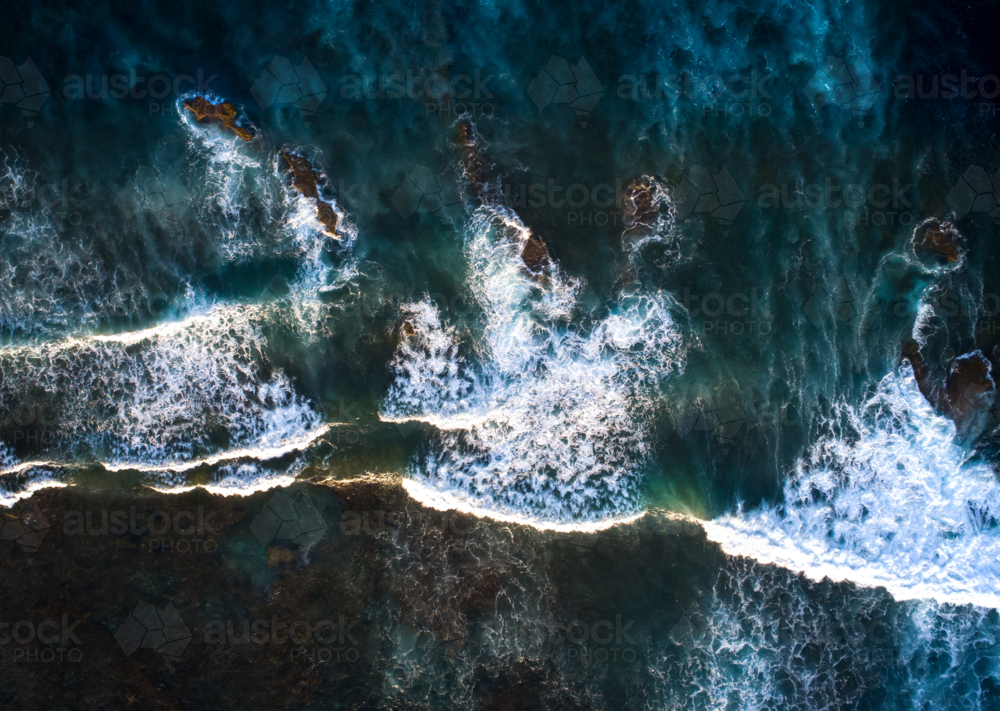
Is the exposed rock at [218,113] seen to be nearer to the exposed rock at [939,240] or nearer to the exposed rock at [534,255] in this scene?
the exposed rock at [534,255]

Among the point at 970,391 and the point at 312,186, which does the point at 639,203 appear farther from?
the point at 970,391

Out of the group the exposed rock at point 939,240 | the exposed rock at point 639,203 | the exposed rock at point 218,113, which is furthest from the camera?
the exposed rock at point 939,240

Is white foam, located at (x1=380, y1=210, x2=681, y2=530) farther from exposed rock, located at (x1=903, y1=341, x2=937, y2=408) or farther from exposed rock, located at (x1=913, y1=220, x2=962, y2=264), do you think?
exposed rock, located at (x1=913, y1=220, x2=962, y2=264)

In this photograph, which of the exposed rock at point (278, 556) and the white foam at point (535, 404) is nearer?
the white foam at point (535, 404)

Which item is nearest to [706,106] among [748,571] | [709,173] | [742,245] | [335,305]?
[709,173]

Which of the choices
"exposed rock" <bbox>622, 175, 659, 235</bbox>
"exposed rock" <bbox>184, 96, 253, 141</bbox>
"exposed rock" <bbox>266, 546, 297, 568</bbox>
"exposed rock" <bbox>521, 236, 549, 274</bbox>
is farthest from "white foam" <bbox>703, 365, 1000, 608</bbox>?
"exposed rock" <bbox>184, 96, 253, 141</bbox>

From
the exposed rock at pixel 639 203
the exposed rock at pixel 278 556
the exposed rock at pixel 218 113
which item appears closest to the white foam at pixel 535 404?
the exposed rock at pixel 639 203
